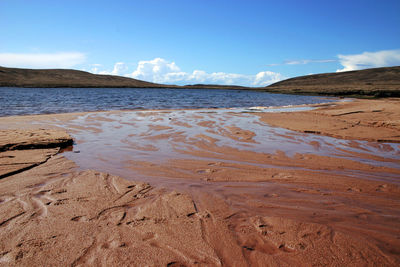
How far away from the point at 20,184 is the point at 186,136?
5.44 metres

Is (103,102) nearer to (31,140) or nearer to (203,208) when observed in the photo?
(31,140)

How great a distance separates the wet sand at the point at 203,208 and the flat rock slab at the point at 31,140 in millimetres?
631

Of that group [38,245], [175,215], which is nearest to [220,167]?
[175,215]

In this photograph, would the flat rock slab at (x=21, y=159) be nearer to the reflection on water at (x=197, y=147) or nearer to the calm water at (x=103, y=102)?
the reflection on water at (x=197, y=147)

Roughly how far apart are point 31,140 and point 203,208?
570cm

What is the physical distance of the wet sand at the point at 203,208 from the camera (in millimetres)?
2443

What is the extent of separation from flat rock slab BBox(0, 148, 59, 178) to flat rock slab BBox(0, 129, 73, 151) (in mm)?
296

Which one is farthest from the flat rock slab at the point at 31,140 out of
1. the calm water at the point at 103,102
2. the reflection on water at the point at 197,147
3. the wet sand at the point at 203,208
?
the calm water at the point at 103,102

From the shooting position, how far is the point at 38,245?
249 centimetres

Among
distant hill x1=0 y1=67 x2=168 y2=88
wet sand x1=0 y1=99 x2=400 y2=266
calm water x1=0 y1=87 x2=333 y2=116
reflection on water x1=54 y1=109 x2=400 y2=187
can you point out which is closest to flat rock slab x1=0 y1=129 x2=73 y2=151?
reflection on water x1=54 y1=109 x2=400 y2=187

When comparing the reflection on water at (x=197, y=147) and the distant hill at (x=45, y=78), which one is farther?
the distant hill at (x=45, y=78)

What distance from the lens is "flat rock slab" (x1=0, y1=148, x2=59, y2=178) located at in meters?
4.61

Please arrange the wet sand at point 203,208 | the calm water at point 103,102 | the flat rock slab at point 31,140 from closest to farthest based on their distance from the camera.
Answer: the wet sand at point 203,208
the flat rock slab at point 31,140
the calm water at point 103,102

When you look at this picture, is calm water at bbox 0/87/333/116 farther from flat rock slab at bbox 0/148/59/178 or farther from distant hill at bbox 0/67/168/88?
distant hill at bbox 0/67/168/88
